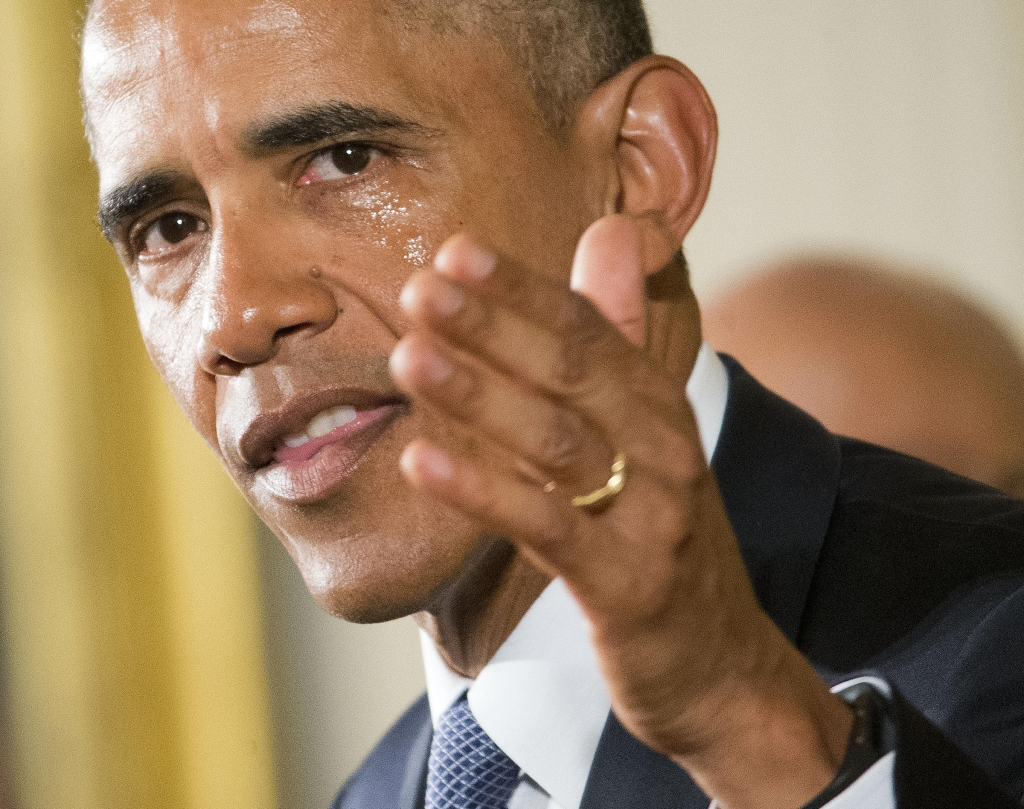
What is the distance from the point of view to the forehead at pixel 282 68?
1041 mm

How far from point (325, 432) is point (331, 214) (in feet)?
0.60

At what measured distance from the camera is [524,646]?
45.4 inches

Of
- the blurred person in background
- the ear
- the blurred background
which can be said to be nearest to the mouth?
the ear

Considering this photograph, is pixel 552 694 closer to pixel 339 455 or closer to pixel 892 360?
pixel 339 455

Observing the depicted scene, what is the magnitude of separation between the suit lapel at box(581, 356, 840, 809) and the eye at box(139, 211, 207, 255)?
1.73 ft

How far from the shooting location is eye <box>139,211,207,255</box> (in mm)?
1171

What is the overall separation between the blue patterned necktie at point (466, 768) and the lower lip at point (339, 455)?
11.4 inches

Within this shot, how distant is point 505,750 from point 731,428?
0.36 meters

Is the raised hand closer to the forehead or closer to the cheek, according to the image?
the forehead

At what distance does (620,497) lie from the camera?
2.05 ft

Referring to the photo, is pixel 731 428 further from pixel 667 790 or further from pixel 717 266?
pixel 717 266

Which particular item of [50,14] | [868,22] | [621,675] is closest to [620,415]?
[621,675]

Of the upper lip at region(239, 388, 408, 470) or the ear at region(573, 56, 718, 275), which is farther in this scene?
the ear at region(573, 56, 718, 275)

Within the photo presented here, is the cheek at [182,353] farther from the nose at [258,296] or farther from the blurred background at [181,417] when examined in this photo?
the blurred background at [181,417]
